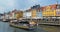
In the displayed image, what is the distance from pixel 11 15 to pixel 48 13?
33.0 feet

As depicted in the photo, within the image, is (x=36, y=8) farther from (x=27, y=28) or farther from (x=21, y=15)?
(x=27, y=28)

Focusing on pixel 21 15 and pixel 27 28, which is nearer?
pixel 27 28

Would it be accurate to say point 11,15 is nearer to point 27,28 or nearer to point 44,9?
point 44,9

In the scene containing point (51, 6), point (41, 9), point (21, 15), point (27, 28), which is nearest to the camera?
point (27, 28)

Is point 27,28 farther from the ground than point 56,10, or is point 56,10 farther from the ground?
point 56,10

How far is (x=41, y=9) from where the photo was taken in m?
23.1

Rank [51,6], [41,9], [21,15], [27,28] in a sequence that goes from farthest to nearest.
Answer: [21,15]
[41,9]
[51,6]
[27,28]

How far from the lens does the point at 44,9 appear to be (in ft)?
73.3

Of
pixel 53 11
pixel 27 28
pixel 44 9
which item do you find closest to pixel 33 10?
pixel 44 9

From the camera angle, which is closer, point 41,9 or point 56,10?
point 56,10

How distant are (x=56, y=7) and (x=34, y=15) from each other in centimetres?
438

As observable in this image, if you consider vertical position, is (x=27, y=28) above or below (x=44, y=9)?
below

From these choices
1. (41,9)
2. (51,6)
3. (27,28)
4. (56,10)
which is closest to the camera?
(27,28)

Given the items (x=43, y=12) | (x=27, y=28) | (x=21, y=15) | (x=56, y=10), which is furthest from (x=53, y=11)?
(x=27, y=28)
